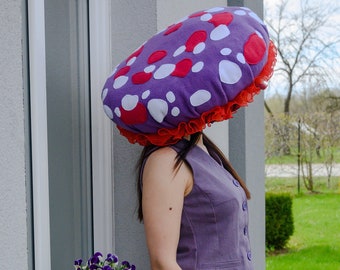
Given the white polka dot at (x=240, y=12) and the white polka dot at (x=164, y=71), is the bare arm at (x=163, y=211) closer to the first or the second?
the white polka dot at (x=164, y=71)

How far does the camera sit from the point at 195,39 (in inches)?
74.4

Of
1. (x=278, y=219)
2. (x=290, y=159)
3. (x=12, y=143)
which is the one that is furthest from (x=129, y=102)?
(x=290, y=159)

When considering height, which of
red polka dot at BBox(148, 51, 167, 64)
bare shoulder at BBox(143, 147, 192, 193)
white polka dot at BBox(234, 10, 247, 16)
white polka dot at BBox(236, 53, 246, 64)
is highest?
white polka dot at BBox(234, 10, 247, 16)

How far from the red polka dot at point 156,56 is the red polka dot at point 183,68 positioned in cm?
9

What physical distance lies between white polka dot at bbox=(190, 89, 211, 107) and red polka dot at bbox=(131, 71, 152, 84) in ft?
0.50

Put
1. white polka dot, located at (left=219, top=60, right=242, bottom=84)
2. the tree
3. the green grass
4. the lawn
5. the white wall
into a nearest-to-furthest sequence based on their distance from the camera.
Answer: the white wall < white polka dot, located at (left=219, top=60, right=242, bottom=84) < the lawn < the green grass < the tree

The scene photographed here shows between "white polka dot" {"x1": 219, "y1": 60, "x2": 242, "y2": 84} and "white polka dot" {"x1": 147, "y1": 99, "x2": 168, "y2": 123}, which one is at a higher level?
"white polka dot" {"x1": 219, "y1": 60, "x2": 242, "y2": 84}

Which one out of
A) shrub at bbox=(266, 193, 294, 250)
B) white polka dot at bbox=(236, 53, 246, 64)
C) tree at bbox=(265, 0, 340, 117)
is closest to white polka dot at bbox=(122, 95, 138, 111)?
white polka dot at bbox=(236, 53, 246, 64)

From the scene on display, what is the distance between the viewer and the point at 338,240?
9.55 metres

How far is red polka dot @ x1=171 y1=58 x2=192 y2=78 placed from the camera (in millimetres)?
1829

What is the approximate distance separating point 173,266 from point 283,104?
9.83 meters

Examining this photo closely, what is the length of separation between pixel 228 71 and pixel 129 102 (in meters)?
0.32

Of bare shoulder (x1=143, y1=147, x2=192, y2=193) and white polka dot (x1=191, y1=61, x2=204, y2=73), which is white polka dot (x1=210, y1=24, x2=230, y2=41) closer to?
white polka dot (x1=191, y1=61, x2=204, y2=73)

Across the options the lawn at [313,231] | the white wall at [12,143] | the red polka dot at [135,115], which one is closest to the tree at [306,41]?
the lawn at [313,231]
